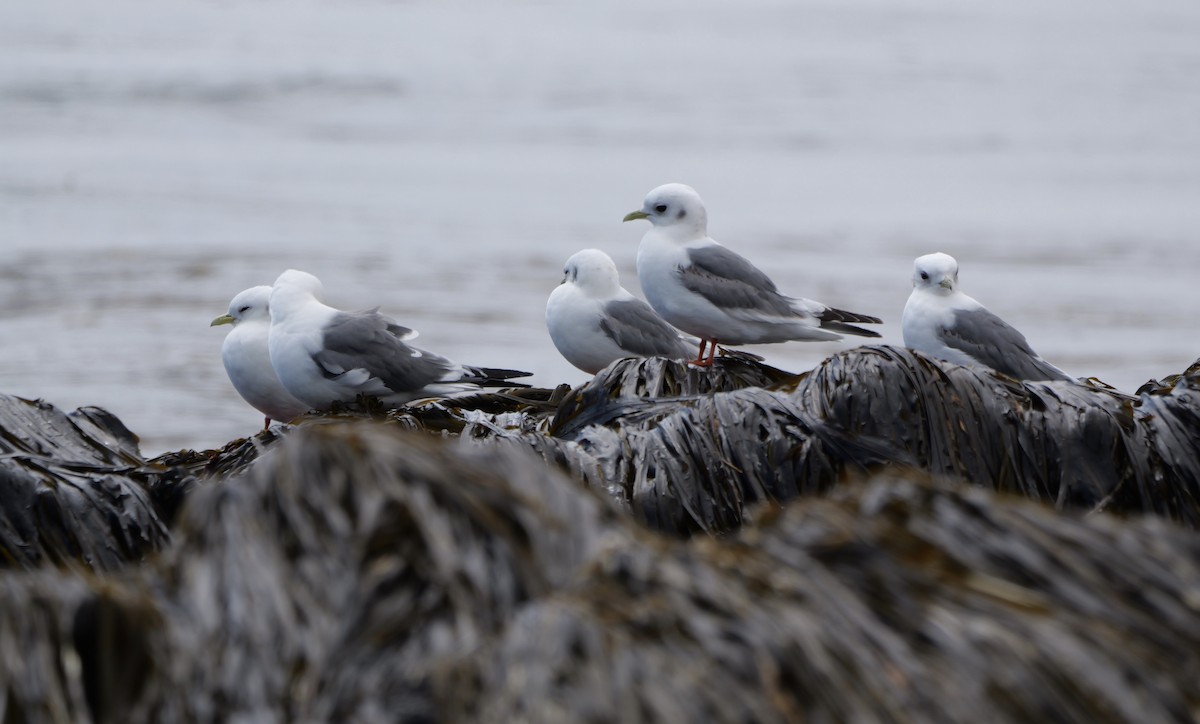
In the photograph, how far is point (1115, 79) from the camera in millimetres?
21938

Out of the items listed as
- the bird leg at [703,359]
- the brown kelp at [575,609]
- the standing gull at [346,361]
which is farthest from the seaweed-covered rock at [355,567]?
the standing gull at [346,361]

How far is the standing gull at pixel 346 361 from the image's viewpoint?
17.1 ft

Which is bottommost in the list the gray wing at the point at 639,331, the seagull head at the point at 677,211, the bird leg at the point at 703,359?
the bird leg at the point at 703,359

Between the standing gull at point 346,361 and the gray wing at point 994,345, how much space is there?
167 centimetres

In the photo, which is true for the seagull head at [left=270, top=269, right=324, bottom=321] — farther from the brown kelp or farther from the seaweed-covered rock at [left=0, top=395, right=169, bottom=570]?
the brown kelp

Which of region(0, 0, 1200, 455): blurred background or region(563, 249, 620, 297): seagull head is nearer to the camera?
region(563, 249, 620, 297): seagull head

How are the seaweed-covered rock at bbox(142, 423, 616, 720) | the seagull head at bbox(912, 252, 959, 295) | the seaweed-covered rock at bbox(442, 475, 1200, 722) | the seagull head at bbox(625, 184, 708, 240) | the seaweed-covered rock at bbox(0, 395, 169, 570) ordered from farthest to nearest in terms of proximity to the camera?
the seagull head at bbox(625, 184, 708, 240) → the seagull head at bbox(912, 252, 959, 295) → the seaweed-covered rock at bbox(0, 395, 169, 570) → the seaweed-covered rock at bbox(142, 423, 616, 720) → the seaweed-covered rock at bbox(442, 475, 1200, 722)

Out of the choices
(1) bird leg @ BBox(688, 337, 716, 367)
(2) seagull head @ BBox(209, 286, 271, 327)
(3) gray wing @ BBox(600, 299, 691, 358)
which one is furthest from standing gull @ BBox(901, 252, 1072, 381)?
(2) seagull head @ BBox(209, 286, 271, 327)

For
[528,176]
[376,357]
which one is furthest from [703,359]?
[528,176]

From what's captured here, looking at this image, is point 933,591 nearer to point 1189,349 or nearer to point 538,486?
point 538,486

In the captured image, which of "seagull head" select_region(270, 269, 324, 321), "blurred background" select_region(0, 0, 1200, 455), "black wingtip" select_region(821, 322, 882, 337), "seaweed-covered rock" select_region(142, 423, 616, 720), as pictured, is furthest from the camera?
"blurred background" select_region(0, 0, 1200, 455)

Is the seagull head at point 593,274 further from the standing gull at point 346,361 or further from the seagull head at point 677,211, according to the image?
the standing gull at point 346,361

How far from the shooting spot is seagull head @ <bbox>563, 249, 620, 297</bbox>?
575 centimetres

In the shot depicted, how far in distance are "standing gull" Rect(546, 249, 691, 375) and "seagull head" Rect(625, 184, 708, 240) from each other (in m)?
0.41
